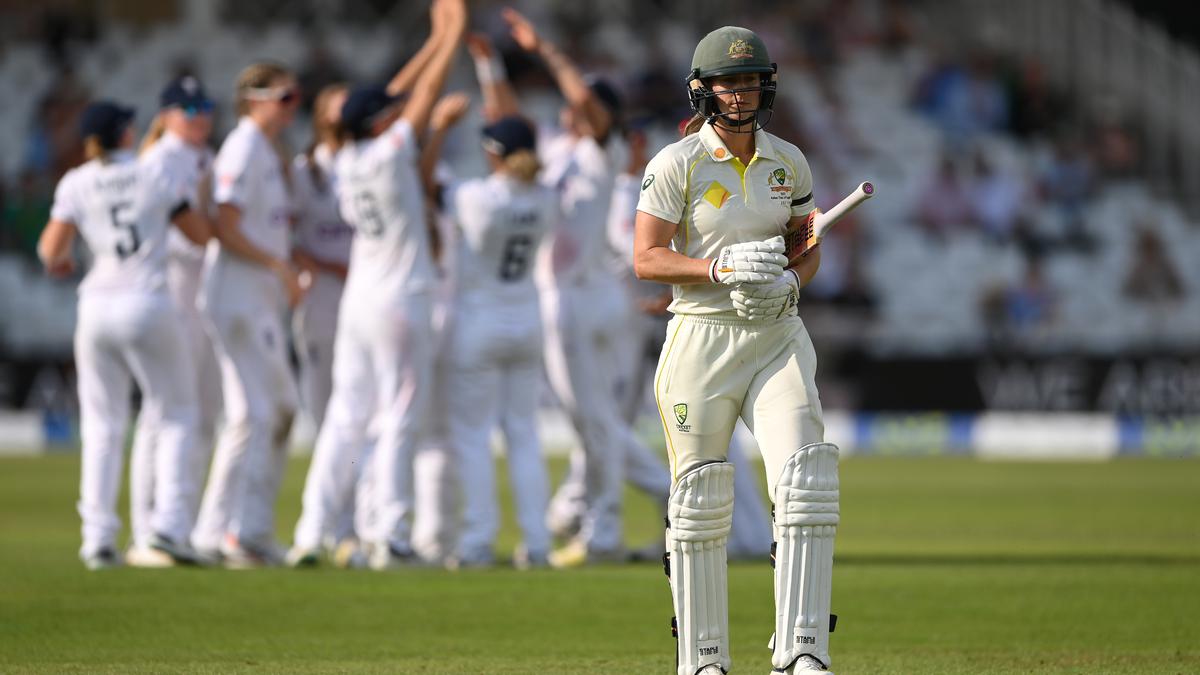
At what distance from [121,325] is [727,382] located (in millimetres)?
4207

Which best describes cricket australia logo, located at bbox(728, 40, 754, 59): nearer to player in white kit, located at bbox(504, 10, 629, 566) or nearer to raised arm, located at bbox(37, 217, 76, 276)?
player in white kit, located at bbox(504, 10, 629, 566)

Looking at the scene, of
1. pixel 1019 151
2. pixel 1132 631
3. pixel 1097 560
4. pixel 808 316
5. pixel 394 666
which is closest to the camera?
pixel 394 666

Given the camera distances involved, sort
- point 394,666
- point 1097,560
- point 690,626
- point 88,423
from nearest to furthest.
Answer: point 690,626
point 394,666
point 88,423
point 1097,560

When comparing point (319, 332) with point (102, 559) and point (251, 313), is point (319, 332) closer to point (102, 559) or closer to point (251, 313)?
point (251, 313)

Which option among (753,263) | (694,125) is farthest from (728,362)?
(694,125)

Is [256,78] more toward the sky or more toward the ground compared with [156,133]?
more toward the sky

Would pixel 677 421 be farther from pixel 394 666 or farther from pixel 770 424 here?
pixel 394 666

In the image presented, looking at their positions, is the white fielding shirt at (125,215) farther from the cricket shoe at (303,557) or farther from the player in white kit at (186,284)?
the cricket shoe at (303,557)

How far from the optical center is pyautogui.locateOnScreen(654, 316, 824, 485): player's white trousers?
5.45m

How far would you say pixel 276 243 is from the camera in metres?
9.23

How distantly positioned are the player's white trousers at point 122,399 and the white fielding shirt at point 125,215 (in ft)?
0.30

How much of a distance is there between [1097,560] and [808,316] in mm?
9247

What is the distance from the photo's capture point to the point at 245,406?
29.6ft

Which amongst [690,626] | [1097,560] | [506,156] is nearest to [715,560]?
[690,626]
